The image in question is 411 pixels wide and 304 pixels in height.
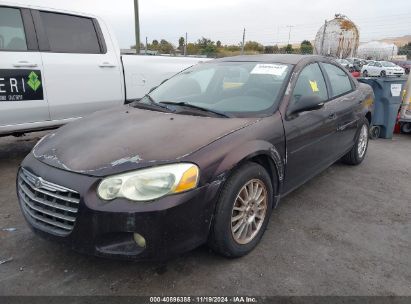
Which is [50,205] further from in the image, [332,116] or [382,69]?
[382,69]

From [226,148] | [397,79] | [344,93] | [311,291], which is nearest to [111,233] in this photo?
[226,148]

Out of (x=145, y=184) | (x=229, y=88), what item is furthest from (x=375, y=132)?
(x=145, y=184)

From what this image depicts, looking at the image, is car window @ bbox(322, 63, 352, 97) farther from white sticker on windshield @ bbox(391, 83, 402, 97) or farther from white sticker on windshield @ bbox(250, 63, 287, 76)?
white sticker on windshield @ bbox(391, 83, 402, 97)

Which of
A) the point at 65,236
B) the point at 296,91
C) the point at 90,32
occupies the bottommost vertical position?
the point at 65,236

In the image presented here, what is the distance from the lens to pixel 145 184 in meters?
2.23

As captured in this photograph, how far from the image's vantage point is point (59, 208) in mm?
2309

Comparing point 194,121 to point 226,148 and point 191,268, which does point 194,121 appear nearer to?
point 226,148

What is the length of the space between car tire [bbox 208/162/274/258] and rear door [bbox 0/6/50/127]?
3.14 meters

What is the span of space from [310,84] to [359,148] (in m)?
1.81

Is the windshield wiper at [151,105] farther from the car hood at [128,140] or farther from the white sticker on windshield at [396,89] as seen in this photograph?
the white sticker on windshield at [396,89]

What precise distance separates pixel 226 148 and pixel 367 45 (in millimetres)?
66162

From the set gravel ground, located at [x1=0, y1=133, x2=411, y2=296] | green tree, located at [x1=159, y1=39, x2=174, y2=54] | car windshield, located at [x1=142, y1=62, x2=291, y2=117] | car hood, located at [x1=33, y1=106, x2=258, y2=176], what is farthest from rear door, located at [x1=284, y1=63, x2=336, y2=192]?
green tree, located at [x1=159, y1=39, x2=174, y2=54]

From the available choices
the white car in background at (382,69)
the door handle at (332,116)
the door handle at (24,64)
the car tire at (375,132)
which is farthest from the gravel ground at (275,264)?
the white car in background at (382,69)

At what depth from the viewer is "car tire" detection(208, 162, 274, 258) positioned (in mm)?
2463
